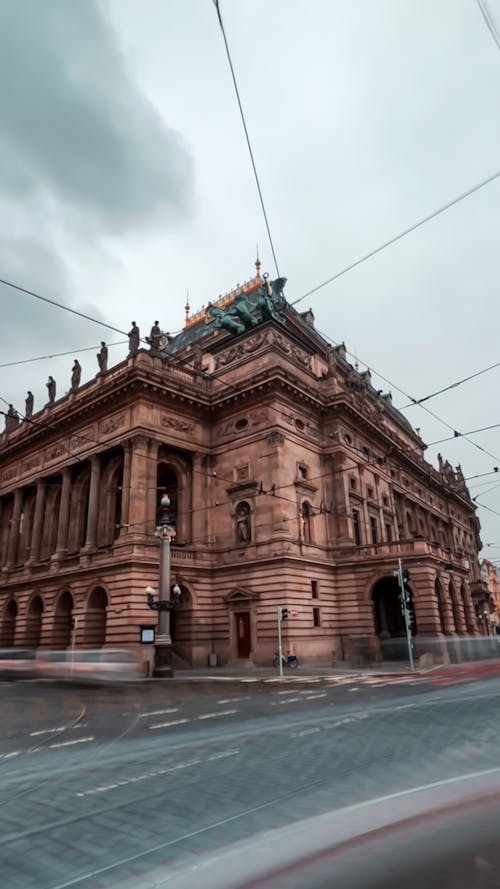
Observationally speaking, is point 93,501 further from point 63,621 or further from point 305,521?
point 305,521

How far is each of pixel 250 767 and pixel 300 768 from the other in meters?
0.60

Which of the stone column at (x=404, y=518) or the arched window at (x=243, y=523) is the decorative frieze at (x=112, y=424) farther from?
the stone column at (x=404, y=518)

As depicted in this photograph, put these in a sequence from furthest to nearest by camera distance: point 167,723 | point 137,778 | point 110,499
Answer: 1. point 110,499
2. point 167,723
3. point 137,778

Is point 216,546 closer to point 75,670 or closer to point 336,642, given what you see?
point 336,642

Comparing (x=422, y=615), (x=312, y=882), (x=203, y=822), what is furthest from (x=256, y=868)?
(x=422, y=615)

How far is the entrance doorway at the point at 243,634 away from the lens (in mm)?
33250

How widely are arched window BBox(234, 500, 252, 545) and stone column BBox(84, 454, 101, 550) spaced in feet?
31.1

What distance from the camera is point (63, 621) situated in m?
37.3

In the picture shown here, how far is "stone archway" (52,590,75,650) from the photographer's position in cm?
3676

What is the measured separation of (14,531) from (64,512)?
8766 mm

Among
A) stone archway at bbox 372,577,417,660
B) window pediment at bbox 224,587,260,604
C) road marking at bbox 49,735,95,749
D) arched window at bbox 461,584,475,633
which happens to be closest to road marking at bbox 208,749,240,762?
road marking at bbox 49,735,95,749

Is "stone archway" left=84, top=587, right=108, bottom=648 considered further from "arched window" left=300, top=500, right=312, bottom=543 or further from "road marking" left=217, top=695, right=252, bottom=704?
"road marking" left=217, top=695, right=252, bottom=704

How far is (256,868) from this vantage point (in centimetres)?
372

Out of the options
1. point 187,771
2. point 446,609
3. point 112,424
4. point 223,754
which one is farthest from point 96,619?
point 187,771
